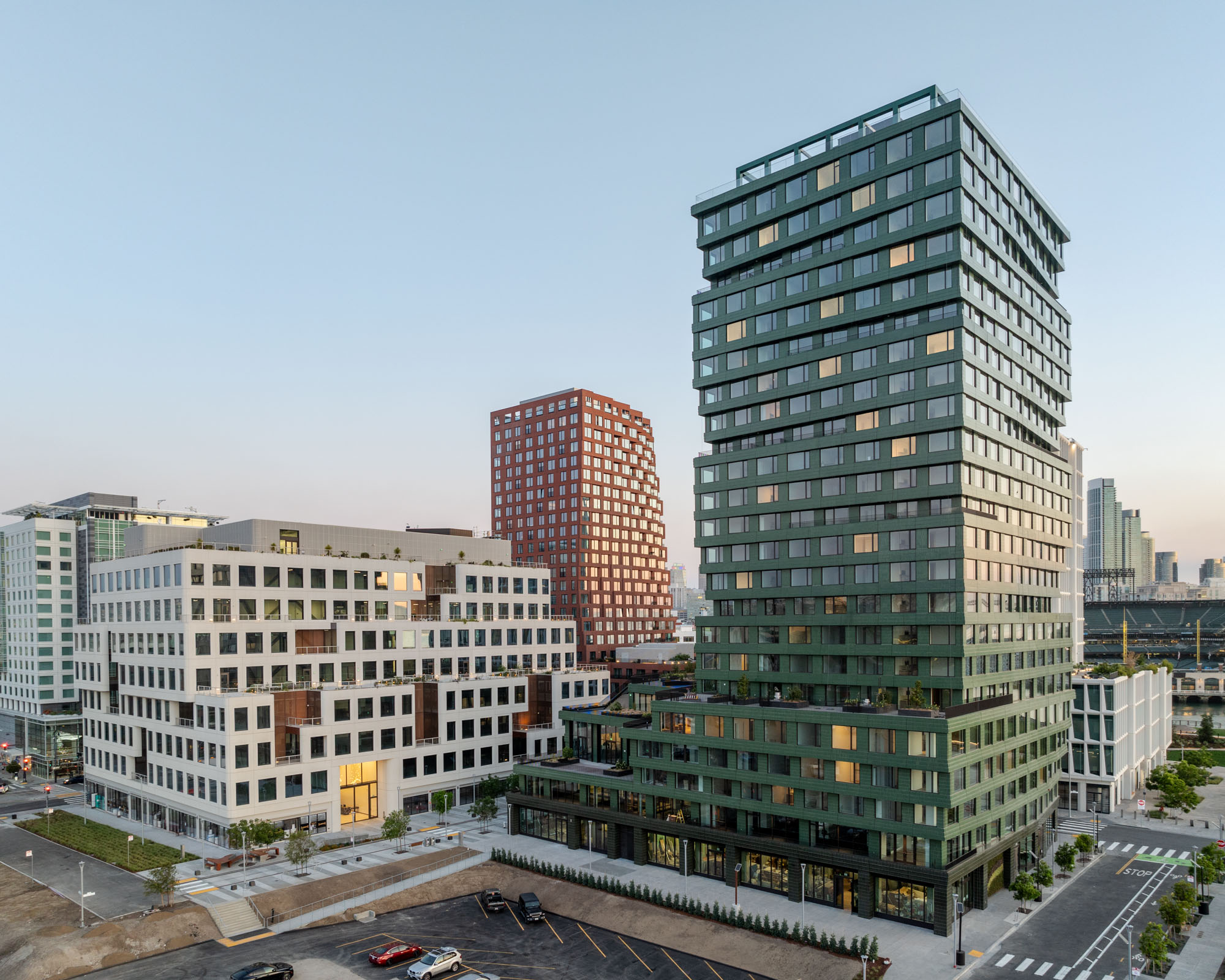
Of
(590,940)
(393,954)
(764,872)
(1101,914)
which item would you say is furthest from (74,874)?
(1101,914)

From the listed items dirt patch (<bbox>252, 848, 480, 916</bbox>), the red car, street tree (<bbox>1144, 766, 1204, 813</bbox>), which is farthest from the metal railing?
street tree (<bbox>1144, 766, 1204, 813</bbox>)

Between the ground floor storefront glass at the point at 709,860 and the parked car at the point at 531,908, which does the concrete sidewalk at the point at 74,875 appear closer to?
the parked car at the point at 531,908

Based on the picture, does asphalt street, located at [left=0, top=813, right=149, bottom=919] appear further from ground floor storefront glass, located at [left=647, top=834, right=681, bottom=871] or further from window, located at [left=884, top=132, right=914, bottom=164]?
window, located at [left=884, top=132, right=914, bottom=164]

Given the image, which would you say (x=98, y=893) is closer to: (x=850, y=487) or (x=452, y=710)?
(x=452, y=710)

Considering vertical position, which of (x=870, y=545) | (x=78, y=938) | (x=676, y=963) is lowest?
(x=676, y=963)

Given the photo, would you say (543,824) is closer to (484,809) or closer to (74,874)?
(484,809)

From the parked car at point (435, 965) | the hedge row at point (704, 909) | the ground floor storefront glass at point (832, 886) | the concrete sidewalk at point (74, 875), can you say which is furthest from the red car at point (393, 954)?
the ground floor storefront glass at point (832, 886)
